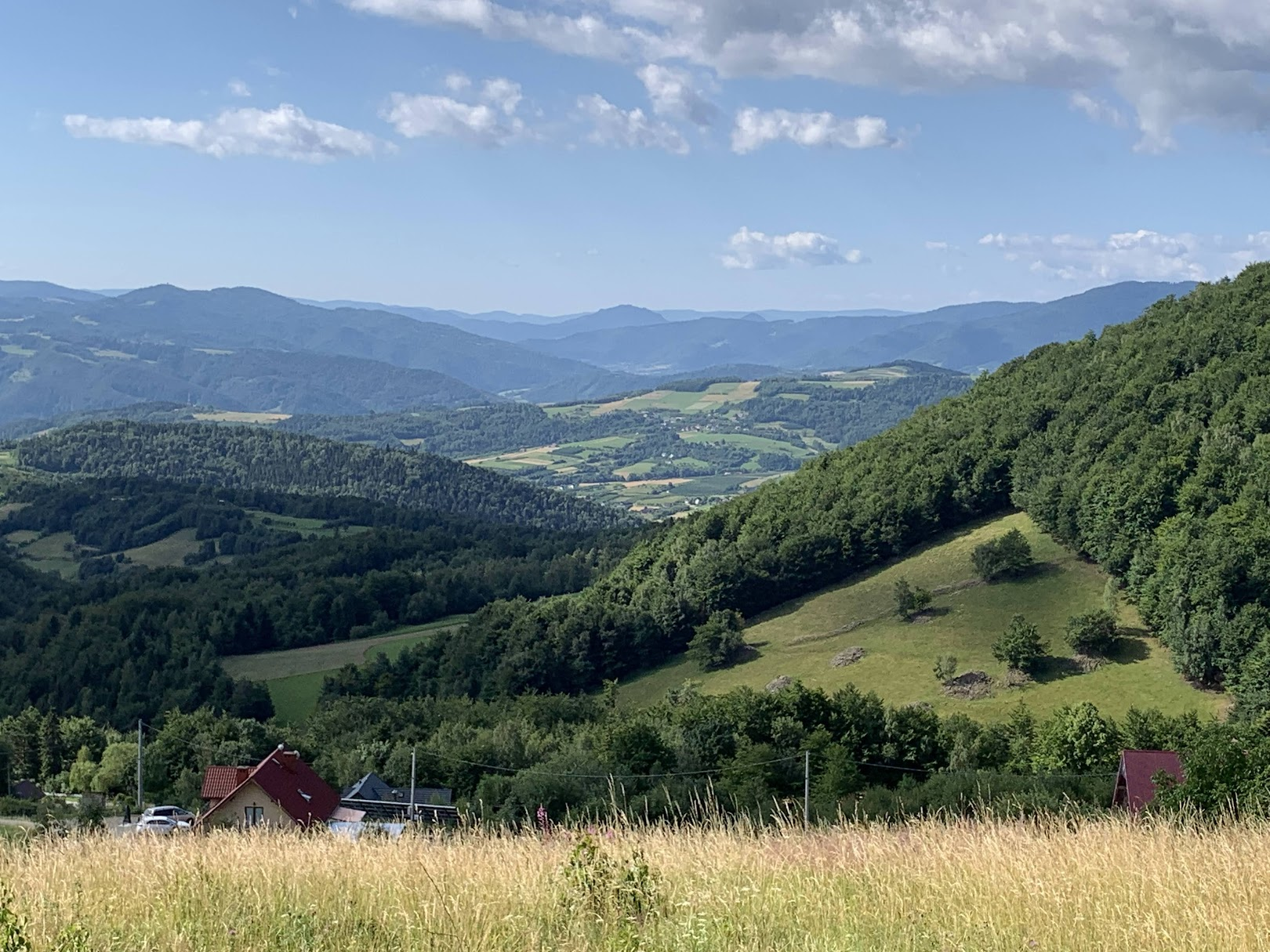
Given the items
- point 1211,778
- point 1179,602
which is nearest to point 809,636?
point 1179,602

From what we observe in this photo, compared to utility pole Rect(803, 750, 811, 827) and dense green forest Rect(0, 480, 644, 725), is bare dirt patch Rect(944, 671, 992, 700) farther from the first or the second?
dense green forest Rect(0, 480, 644, 725)

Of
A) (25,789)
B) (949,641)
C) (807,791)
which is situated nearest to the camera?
(807,791)

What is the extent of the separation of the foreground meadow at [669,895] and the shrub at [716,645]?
7504 centimetres

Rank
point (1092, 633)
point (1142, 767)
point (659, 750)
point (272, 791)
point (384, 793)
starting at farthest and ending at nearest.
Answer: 1. point (1092, 633)
2. point (659, 750)
3. point (384, 793)
4. point (272, 791)
5. point (1142, 767)

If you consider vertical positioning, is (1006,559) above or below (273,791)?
above

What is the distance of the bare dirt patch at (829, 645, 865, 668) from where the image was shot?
76.2m

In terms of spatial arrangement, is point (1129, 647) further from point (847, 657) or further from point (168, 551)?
point (168, 551)

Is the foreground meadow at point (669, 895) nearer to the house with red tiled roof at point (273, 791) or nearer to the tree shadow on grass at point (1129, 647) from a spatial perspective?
the house with red tiled roof at point (273, 791)

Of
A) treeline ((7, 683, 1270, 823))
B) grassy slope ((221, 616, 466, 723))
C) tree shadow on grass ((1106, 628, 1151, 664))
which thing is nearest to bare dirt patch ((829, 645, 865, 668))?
treeline ((7, 683, 1270, 823))

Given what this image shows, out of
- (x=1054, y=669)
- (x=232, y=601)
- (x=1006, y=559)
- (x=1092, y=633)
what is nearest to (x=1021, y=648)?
(x=1054, y=669)

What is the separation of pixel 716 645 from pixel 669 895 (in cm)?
7709

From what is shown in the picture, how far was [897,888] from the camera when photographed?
7.72 metres

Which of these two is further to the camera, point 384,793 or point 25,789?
point 25,789

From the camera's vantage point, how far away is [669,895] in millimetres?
7770
